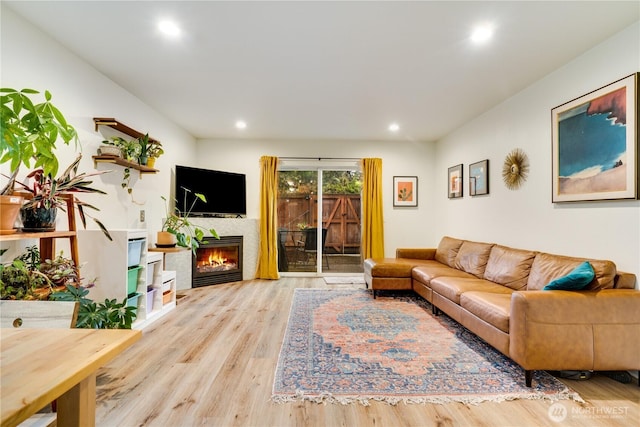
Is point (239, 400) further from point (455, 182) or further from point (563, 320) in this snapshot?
point (455, 182)

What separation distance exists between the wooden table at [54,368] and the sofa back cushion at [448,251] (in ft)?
13.6

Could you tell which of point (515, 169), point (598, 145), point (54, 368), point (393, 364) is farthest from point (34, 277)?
point (515, 169)

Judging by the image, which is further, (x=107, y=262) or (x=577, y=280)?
(x=107, y=262)

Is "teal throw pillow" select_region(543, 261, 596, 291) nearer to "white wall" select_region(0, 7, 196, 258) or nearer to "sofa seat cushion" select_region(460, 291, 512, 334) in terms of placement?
"sofa seat cushion" select_region(460, 291, 512, 334)

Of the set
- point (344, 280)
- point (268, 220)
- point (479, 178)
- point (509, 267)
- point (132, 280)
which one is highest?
point (479, 178)

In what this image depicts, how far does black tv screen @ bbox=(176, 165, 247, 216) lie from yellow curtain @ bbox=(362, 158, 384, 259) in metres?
2.29

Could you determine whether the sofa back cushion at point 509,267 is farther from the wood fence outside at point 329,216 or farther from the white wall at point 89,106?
the white wall at point 89,106

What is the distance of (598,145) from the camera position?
95.3 inches

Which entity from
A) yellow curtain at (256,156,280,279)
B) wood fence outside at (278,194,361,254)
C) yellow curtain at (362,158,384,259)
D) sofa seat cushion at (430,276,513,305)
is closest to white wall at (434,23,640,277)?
sofa seat cushion at (430,276,513,305)

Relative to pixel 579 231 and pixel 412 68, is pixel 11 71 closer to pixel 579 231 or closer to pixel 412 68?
pixel 412 68

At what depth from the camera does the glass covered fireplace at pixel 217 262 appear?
484 cm

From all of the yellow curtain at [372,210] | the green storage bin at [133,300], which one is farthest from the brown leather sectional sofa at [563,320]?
the green storage bin at [133,300]

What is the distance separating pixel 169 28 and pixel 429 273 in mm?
3625

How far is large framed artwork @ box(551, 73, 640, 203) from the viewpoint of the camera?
2178mm
